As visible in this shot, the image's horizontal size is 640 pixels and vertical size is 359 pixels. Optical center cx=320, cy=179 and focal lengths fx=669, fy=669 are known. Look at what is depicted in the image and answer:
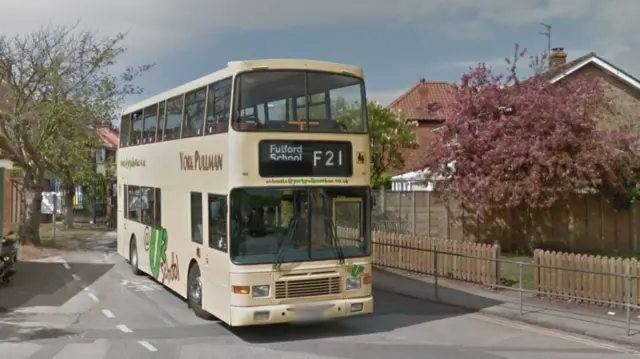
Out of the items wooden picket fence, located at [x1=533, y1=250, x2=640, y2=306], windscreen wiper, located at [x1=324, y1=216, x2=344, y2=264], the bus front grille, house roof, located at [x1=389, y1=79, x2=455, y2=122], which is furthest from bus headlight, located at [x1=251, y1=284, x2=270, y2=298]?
house roof, located at [x1=389, y1=79, x2=455, y2=122]

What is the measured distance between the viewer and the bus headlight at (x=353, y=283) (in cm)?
1008

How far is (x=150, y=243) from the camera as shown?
15.2 metres

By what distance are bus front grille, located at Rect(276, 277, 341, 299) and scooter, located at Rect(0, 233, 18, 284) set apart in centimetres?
788

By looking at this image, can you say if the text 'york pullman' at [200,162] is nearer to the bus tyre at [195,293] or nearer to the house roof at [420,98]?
the bus tyre at [195,293]

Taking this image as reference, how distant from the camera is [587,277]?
12.7 metres

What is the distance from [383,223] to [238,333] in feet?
42.8

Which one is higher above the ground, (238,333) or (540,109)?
(540,109)

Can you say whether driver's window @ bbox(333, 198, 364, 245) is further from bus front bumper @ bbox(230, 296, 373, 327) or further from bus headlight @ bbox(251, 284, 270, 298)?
bus headlight @ bbox(251, 284, 270, 298)

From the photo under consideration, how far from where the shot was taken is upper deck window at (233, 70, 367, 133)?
31.8ft

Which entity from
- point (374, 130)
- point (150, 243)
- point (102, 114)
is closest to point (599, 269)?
point (150, 243)

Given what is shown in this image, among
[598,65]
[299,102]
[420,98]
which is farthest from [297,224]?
[420,98]

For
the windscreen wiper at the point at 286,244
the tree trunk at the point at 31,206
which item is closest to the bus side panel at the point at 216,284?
the windscreen wiper at the point at 286,244

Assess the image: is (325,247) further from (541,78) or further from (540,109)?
(541,78)

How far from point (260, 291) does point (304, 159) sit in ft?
6.62
